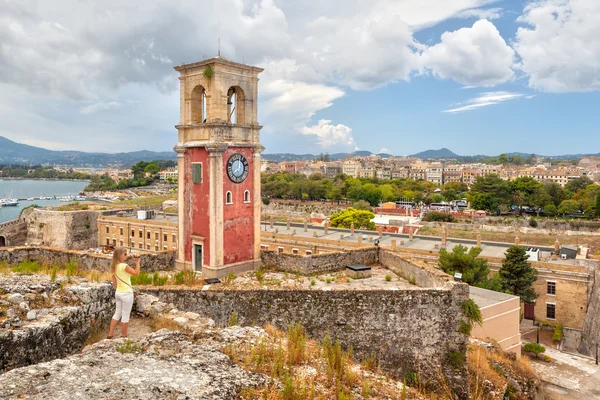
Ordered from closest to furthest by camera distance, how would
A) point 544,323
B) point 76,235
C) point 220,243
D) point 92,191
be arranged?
point 220,243, point 544,323, point 76,235, point 92,191

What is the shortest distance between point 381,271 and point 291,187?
355 ft

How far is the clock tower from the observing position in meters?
15.1

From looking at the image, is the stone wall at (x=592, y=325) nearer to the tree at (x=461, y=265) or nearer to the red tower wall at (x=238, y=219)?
the tree at (x=461, y=265)

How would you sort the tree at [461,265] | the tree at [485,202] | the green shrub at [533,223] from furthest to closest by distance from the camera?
the tree at [485,202] → the green shrub at [533,223] → the tree at [461,265]

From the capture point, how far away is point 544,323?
32.1 m

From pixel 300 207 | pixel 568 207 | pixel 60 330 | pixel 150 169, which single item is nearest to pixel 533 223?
pixel 568 207

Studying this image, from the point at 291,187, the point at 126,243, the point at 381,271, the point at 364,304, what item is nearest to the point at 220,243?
the point at 381,271

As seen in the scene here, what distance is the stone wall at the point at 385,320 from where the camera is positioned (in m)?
9.99

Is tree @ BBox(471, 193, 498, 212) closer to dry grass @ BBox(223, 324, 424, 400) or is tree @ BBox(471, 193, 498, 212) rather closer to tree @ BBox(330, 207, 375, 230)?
tree @ BBox(330, 207, 375, 230)

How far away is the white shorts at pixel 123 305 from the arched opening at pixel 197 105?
1015 cm

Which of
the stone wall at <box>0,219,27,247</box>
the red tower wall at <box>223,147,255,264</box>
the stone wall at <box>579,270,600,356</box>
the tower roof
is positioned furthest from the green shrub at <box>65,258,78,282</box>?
the stone wall at <box>579,270,600,356</box>

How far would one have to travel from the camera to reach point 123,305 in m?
6.69

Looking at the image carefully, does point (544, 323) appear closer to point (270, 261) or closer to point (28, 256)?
point (270, 261)

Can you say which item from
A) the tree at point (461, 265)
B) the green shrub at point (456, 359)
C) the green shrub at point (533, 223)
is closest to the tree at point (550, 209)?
the green shrub at point (533, 223)
